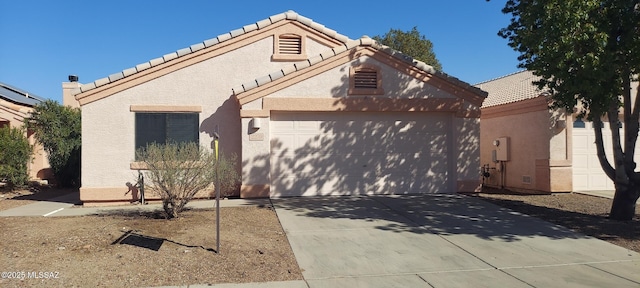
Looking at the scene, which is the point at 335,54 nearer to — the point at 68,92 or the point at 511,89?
the point at 511,89

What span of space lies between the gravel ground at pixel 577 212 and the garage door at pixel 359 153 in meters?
1.75

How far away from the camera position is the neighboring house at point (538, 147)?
13047mm

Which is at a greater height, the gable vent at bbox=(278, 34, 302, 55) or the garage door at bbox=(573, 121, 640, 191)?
the gable vent at bbox=(278, 34, 302, 55)

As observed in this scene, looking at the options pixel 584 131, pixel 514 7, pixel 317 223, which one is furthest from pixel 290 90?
pixel 584 131

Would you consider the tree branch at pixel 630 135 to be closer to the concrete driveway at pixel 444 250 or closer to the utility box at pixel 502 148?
the concrete driveway at pixel 444 250

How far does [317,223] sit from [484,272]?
359cm

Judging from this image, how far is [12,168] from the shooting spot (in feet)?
48.3

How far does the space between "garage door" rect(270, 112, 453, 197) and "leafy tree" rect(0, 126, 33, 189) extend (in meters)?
9.21

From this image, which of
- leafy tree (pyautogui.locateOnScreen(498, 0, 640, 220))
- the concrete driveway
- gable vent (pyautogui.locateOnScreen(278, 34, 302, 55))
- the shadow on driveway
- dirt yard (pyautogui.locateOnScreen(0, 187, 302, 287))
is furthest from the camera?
gable vent (pyautogui.locateOnScreen(278, 34, 302, 55))

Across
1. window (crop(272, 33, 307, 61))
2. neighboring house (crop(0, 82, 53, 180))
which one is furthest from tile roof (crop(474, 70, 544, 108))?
neighboring house (crop(0, 82, 53, 180))

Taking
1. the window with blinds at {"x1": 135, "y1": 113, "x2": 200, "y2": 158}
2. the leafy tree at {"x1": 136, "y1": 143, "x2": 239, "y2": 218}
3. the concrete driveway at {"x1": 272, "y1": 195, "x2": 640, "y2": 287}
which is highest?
the window with blinds at {"x1": 135, "y1": 113, "x2": 200, "y2": 158}

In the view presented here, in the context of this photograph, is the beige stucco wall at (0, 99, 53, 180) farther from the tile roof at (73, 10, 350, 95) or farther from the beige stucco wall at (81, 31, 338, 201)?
the tile roof at (73, 10, 350, 95)

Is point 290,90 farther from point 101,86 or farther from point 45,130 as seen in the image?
point 45,130

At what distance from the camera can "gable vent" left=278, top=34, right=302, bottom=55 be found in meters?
13.5
